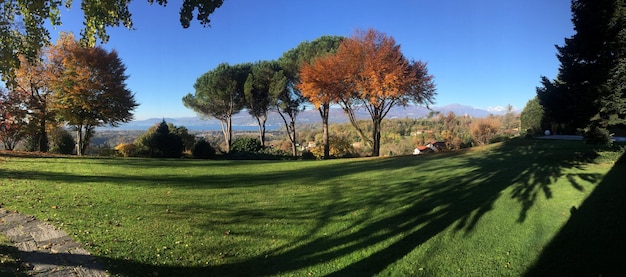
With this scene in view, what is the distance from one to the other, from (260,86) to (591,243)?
29424mm

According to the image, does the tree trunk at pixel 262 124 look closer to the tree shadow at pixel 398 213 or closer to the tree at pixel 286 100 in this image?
the tree at pixel 286 100

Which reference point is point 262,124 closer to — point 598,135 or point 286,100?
point 286,100

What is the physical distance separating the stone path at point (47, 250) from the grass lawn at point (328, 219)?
0.18 meters

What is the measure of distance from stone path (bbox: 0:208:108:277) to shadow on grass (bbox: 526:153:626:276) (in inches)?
208

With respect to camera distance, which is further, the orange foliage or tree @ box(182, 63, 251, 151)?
tree @ box(182, 63, 251, 151)

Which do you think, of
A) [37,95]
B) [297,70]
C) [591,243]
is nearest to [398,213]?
[591,243]

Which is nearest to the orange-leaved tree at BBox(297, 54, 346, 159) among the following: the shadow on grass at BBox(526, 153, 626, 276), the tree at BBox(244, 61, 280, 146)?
the tree at BBox(244, 61, 280, 146)

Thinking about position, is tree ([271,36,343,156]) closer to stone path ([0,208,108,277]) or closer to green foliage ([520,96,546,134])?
green foliage ([520,96,546,134])

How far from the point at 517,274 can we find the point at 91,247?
17.8 ft

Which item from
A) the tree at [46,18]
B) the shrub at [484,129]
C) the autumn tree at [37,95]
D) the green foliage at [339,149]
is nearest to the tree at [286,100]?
the green foliage at [339,149]

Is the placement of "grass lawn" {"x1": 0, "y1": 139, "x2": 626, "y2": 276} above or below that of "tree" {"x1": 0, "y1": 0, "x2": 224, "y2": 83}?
below

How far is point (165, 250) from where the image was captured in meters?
4.55

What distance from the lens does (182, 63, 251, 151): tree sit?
32719 mm

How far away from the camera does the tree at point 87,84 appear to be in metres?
21.9
